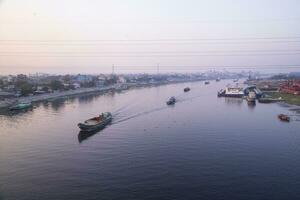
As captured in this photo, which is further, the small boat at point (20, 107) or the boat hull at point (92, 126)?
the small boat at point (20, 107)

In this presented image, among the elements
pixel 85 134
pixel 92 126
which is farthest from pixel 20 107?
pixel 85 134

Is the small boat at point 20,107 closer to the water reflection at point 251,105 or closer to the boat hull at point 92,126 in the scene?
Answer: the boat hull at point 92,126

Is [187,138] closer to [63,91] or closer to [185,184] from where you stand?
[185,184]

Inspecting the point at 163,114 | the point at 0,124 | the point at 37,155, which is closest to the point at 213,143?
the point at 37,155

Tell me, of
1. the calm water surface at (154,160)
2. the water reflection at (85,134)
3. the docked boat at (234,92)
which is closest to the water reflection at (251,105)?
the docked boat at (234,92)

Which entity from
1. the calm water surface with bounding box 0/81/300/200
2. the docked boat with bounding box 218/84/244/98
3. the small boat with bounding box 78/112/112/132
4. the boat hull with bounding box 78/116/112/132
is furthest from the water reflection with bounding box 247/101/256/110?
the boat hull with bounding box 78/116/112/132

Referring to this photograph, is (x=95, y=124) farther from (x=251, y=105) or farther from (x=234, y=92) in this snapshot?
(x=234, y=92)

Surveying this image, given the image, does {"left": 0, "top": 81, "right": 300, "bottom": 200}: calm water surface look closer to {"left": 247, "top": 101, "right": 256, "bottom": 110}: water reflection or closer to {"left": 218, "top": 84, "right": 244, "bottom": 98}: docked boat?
{"left": 247, "top": 101, "right": 256, "bottom": 110}: water reflection

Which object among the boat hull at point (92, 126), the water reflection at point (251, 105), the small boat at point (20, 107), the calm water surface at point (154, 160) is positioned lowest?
the calm water surface at point (154, 160)
